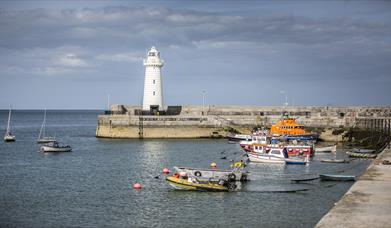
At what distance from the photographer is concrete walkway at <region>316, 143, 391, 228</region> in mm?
21344

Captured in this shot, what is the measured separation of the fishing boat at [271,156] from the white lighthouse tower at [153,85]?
98.9ft

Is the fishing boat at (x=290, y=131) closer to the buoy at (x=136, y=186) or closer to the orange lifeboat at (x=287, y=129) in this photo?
the orange lifeboat at (x=287, y=129)

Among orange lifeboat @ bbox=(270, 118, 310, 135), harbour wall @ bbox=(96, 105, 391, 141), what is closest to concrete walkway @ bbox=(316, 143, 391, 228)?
orange lifeboat @ bbox=(270, 118, 310, 135)

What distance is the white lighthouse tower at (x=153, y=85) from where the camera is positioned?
256 ft

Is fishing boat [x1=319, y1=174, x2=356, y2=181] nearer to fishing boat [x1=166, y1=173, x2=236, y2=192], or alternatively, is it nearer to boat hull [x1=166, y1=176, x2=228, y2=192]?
fishing boat [x1=166, y1=173, x2=236, y2=192]

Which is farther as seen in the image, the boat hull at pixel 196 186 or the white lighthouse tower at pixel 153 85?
the white lighthouse tower at pixel 153 85

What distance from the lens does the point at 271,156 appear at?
48.9 metres

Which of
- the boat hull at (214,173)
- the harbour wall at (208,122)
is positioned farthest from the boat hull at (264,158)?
the harbour wall at (208,122)

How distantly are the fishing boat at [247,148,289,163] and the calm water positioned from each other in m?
1.46

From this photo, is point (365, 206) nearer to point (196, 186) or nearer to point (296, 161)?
point (196, 186)

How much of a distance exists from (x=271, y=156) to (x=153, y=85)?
32.3 meters

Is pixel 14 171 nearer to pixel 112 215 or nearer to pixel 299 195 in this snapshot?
pixel 112 215

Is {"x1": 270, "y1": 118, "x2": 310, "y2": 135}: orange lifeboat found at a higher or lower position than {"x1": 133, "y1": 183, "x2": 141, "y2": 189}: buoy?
higher

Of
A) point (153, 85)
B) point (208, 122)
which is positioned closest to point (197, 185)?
point (208, 122)
